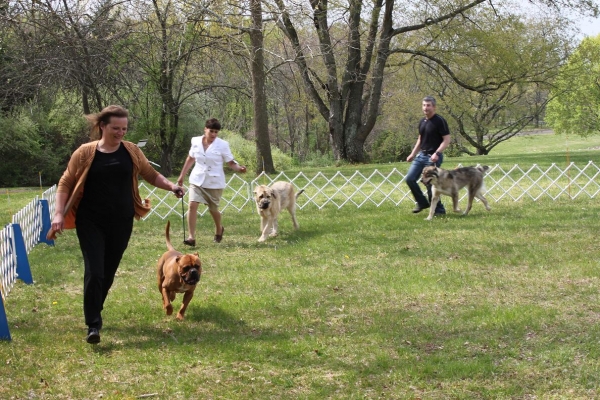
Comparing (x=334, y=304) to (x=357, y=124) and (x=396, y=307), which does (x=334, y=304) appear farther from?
(x=357, y=124)

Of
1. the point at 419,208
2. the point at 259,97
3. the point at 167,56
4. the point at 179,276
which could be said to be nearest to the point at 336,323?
the point at 179,276

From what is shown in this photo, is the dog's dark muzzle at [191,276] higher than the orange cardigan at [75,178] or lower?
lower

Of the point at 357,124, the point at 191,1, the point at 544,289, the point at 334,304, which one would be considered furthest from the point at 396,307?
the point at 357,124

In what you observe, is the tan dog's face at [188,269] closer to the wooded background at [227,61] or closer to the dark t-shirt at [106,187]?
the dark t-shirt at [106,187]

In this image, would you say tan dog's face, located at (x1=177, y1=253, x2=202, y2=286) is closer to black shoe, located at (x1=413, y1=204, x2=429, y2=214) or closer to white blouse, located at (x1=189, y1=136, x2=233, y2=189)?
white blouse, located at (x1=189, y1=136, x2=233, y2=189)

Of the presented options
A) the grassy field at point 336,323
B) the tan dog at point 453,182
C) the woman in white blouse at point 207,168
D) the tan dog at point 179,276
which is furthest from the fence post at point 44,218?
the tan dog at point 453,182

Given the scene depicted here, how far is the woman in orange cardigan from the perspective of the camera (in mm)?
5441

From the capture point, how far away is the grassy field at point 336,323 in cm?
463

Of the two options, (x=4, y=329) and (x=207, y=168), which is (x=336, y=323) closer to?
(x=4, y=329)

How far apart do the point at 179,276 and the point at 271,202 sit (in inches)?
168

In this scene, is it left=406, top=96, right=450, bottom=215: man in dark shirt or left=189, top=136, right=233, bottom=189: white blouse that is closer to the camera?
left=189, top=136, right=233, bottom=189: white blouse

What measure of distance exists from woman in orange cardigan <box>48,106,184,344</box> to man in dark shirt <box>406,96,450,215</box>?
655 centimetres

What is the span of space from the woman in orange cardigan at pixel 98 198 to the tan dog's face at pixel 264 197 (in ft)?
14.2

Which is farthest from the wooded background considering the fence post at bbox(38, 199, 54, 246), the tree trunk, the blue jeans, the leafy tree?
the leafy tree
